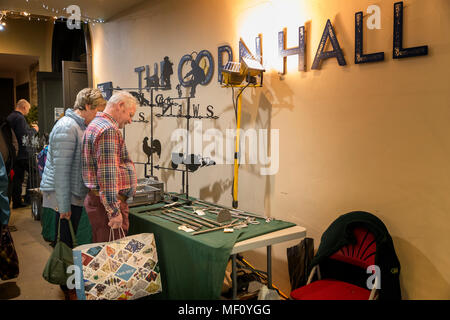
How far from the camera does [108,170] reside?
2.56 meters

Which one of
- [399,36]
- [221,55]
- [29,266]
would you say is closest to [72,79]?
[29,266]

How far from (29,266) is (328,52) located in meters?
3.49

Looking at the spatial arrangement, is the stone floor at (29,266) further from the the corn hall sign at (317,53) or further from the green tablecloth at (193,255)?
the the corn hall sign at (317,53)

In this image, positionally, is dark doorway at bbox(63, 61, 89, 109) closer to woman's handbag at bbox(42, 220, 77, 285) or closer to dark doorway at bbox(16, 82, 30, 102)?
woman's handbag at bbox(42, 220, 77, 285)

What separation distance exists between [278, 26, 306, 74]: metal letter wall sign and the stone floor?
269 centimetres

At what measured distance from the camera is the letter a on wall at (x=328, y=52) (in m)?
2.72

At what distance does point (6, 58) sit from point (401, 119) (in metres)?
10.1

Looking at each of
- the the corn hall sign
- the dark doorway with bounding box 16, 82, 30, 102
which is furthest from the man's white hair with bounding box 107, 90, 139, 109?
the dark doorway with bounding box 16, 82, 30, 102

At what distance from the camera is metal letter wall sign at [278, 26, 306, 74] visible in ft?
9.77

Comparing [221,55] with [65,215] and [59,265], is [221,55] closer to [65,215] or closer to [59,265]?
[65,215]

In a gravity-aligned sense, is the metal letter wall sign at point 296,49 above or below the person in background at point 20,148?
above

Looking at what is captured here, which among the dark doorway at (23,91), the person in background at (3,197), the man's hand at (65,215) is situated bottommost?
the man's hand at (65,215)

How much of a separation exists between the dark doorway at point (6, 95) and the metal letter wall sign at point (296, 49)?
1227 cm

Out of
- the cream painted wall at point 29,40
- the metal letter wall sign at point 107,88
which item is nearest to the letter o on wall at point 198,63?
the metal letter wall sign at point 107,88
